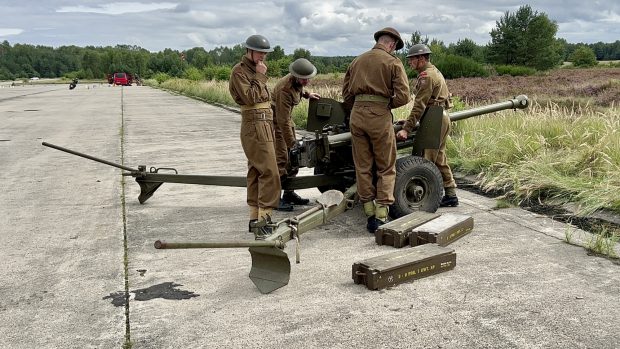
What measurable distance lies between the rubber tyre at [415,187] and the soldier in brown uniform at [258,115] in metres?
1.20

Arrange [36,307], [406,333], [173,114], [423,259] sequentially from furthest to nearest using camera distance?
[173,114] → [423,259] → [36,307] → [406,333]

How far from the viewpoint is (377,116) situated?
210 inches

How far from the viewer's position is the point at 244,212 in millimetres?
6410

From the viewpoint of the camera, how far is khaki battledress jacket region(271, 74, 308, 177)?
6.57 metres

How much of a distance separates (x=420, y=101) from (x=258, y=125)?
1.77 meters

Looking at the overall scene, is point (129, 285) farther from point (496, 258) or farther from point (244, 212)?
point (496, 258)

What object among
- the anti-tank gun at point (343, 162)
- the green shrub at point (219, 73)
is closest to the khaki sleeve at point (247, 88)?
the anti-tank gun at point (343, 162)

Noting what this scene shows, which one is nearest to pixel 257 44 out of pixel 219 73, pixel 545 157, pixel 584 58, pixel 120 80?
pixel 545 157

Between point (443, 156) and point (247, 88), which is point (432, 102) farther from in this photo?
point (247, 88)

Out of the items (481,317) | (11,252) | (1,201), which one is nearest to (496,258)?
(481,317)

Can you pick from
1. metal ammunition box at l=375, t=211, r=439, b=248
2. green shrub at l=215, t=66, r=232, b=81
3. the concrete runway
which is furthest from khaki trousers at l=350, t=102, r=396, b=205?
green shrub at l=215, t=66, r=232, b=81

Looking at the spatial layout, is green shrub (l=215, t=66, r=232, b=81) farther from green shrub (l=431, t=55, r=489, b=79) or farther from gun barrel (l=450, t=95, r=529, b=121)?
gun barrel (l=450, t=95, r=529, b=121)

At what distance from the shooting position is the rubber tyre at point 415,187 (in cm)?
569

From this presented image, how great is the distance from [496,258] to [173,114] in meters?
17.2
